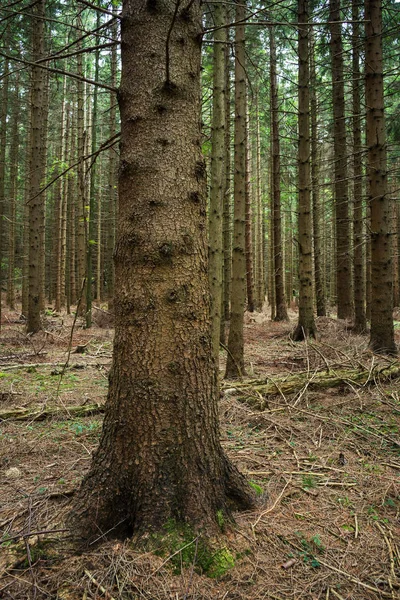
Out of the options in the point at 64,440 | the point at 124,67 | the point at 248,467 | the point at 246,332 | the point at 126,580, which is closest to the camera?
the point at 126,580

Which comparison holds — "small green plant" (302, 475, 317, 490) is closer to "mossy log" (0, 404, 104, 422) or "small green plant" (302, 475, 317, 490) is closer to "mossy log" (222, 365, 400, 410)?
"mossy log" (222, 365, 400, 410)

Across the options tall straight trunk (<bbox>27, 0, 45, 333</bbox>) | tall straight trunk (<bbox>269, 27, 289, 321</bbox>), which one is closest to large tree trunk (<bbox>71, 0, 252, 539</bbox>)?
tall straight trunk (<bbox>27, 0, 45, 333</bbox>)

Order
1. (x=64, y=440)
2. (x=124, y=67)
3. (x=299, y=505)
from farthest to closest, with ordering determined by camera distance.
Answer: (x=64, y=440) < (x=299, y=505) < (x=124, y=67)

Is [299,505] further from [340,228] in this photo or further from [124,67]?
[340,228]

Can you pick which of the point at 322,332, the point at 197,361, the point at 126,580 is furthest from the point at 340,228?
the point at 126,580

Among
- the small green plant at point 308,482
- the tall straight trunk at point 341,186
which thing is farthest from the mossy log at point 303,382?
the tall straight trunk at point 341,186

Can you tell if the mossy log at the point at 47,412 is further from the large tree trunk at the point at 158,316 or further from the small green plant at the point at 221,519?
the small green plant at the point at 221,519

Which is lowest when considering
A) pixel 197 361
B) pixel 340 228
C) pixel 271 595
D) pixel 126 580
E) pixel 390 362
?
pixel 271 595

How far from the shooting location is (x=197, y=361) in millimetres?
2049

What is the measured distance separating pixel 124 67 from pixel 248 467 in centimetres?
292

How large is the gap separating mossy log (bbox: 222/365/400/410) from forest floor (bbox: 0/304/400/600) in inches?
0.7

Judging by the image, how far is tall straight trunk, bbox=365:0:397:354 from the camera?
6.69m

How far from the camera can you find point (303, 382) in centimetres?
484

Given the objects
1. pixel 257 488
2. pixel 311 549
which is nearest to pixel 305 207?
pixel 257 488
